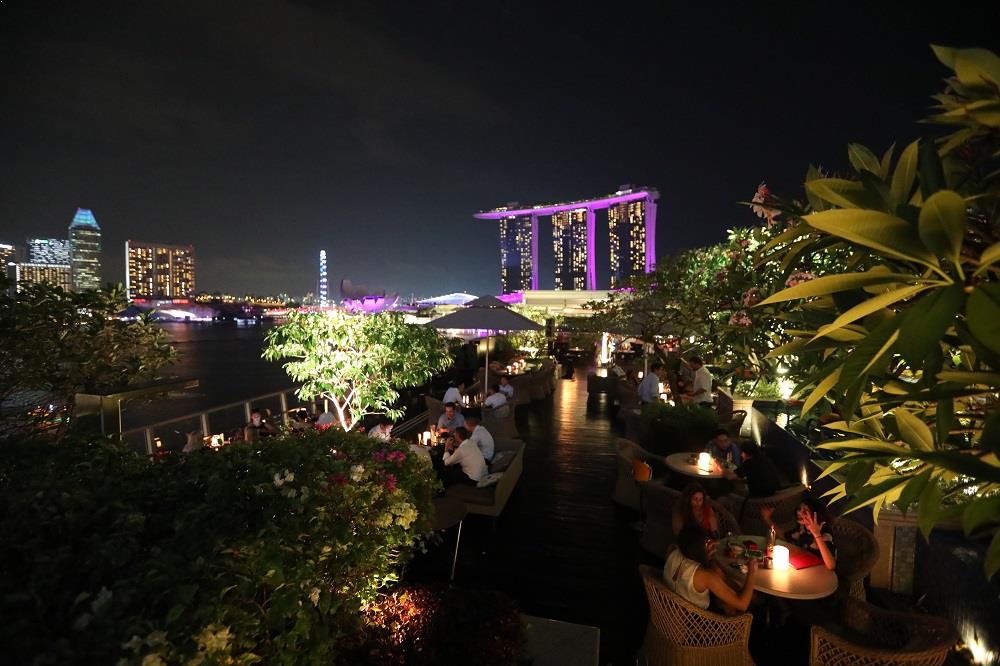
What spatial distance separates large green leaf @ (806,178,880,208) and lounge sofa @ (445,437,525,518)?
4.75m

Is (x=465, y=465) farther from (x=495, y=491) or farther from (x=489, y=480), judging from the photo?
(x=495, y=491)

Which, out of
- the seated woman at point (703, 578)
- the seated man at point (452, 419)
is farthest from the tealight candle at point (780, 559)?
the seated man at point (452, 419)

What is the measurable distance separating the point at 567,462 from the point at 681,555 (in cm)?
458

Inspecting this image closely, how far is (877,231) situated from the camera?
70 centimetres

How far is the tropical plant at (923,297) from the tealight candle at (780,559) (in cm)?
277

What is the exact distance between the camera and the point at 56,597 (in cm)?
137

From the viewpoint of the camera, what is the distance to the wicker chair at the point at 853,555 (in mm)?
3531

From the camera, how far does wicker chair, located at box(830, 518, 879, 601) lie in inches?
139

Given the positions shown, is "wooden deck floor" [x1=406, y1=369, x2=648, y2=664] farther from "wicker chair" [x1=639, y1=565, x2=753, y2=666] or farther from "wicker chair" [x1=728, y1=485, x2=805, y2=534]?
"wicker chair" [x1=728, y1=485, x2=805, y2=534]

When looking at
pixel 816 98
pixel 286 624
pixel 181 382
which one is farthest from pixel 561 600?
pixel 816 98

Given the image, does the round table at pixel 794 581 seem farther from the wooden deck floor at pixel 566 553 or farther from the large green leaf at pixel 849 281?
the large green leaf at pixel 849 281

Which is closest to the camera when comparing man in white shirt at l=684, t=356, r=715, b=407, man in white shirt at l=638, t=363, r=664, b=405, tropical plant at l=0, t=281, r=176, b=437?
tropical plant at l=0, t=281, r=176, b=437

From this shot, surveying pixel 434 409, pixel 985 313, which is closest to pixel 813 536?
pixel 985 313

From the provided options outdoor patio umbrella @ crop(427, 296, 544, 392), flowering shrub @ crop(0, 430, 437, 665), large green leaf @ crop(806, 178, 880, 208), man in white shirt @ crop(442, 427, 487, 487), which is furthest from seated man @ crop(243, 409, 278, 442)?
large green leaf @ crop(806, 178, 880, 208)
